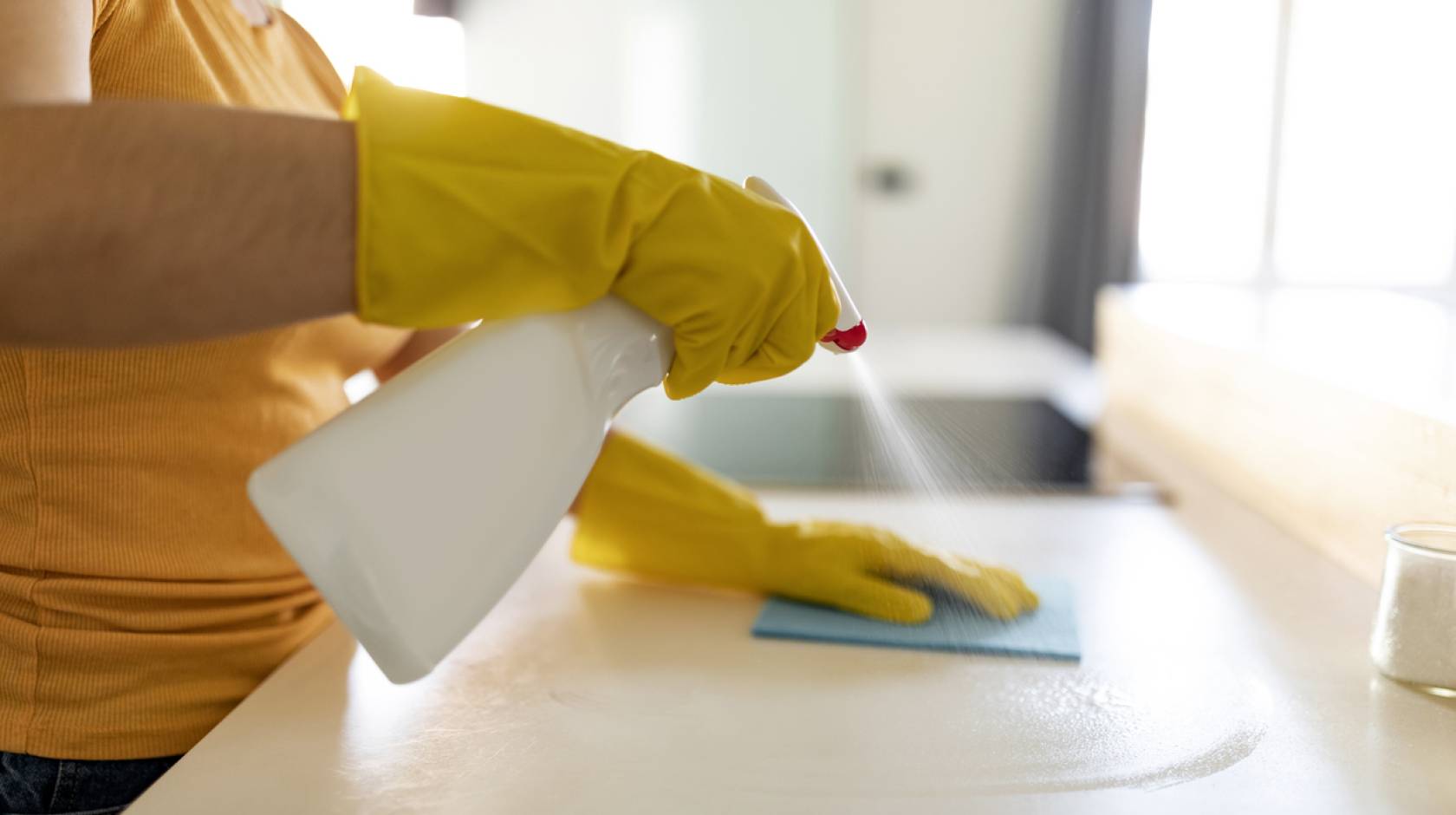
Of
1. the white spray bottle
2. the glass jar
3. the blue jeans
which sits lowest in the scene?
the blue jeans

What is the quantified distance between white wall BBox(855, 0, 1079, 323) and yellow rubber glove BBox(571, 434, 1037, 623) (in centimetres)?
187

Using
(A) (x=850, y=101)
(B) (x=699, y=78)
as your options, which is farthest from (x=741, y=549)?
(A) (x=850, y=101)

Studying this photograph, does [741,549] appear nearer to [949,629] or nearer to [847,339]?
[949,629]

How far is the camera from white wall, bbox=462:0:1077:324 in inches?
82.8

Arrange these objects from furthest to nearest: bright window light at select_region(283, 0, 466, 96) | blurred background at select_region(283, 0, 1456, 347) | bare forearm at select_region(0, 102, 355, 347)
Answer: blurred background at select_region(283, 0, 1456, 347) < bright window light at select_region(283, 0, 466, 96) < bare forearm at select_region(0, 102, 355, 347)

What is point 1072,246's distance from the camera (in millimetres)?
3428

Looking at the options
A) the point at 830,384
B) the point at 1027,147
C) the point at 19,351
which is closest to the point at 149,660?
the point at 19,351

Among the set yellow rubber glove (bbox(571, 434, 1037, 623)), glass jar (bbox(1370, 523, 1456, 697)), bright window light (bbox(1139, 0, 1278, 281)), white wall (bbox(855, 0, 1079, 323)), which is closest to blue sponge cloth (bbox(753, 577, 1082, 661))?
yellow rubber glove (bbox(571, 434, 1037, 623))

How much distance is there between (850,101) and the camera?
2521mm

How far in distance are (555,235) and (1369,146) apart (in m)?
3.44

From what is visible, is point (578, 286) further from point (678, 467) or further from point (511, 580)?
point (678, 467)

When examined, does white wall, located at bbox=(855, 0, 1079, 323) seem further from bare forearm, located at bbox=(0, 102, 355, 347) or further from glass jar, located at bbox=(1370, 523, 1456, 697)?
bare forearm, located at bbox=(0, 102, 355, 347)

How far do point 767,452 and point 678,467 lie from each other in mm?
810

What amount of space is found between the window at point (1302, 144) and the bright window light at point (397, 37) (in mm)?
2045
